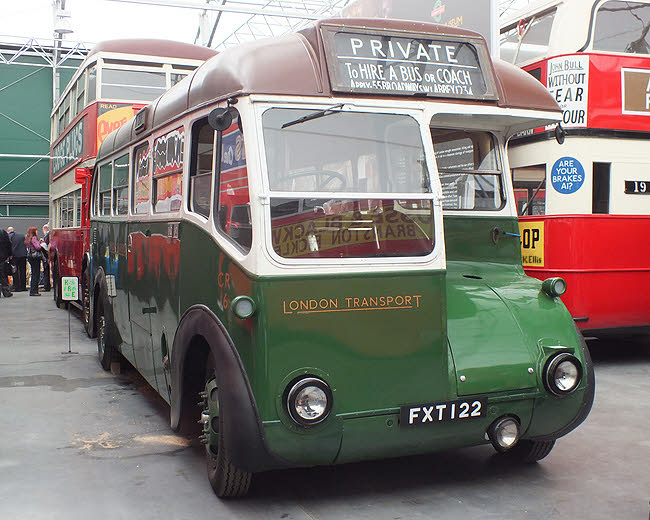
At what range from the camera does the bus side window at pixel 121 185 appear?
709cm

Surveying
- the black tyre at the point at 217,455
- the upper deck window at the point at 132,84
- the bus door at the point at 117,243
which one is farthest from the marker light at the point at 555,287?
the upper deck window at the point at 132,84

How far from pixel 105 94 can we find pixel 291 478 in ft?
30.3

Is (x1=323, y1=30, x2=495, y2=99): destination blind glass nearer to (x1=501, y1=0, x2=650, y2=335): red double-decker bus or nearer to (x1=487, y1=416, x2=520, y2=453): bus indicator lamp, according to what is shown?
(x1=487, y1=416, x2=520, y2=453): bus indicator lamp

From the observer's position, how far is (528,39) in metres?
9.45

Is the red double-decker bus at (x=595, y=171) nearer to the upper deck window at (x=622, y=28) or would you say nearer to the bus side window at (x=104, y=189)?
the upper deck window at (x=622, y=28)

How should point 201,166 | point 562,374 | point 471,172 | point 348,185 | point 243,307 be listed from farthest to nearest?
point 471,172 < point 201,166 < point 562,374 < point 348,185 < point 243,307

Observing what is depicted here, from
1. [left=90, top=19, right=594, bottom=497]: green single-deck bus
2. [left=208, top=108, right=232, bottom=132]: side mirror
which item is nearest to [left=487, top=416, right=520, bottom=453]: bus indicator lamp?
[left=90, top=19, right=594, bottom=497]: green single-deck bus

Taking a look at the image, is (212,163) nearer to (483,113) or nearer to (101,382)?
(483,113)

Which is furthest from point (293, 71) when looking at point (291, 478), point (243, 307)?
point (291, 478)

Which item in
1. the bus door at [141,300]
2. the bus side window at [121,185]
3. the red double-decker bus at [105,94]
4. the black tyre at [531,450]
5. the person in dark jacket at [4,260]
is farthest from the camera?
the person in dark jacket at [4,260]

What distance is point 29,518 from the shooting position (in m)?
4.30

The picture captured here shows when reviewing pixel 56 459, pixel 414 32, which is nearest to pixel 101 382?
pixel 56 459

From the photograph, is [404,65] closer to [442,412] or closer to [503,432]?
[442,412]

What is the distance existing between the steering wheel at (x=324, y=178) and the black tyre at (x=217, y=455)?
1.26 meters
